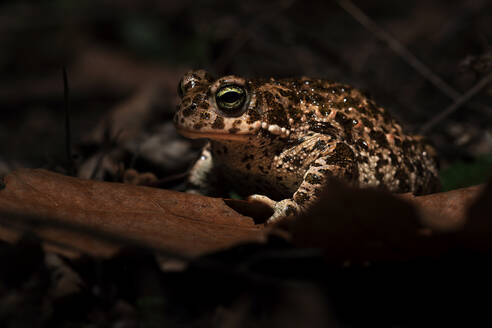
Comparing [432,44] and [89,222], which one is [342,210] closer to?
[89,222]

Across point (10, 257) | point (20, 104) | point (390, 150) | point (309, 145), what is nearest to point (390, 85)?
point (390, 150)

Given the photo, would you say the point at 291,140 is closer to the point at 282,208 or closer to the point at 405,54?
the point at 282,208

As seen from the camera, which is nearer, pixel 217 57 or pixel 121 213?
pixel 121 213

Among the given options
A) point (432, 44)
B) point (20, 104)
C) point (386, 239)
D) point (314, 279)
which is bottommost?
point (20, 104)

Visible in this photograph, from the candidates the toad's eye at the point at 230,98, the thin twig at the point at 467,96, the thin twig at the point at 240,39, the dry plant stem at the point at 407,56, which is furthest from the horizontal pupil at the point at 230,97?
the thin twig at the point at 240,39

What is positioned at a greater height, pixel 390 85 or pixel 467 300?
pixel 390 85

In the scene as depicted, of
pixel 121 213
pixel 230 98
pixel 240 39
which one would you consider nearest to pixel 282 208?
pixel 230 98
